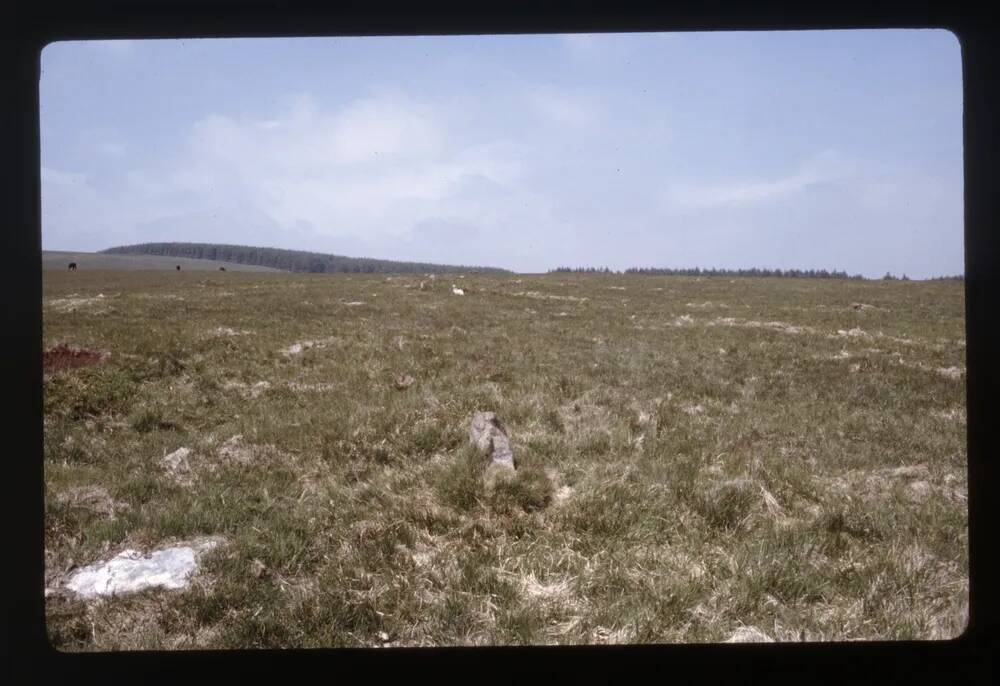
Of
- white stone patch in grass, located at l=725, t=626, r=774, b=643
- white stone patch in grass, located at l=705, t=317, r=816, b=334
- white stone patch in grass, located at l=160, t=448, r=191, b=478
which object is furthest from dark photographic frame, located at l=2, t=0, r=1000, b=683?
white stone patch in grass, located at l=705, t=317, r=816, b=334

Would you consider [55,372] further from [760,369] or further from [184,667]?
[760,369]

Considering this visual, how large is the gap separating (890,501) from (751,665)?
2372mm

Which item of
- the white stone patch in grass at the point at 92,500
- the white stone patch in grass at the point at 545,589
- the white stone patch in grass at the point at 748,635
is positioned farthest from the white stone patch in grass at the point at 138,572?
the white stone patch in grass at the point at 748,635

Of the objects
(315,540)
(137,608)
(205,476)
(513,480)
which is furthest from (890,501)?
(205,476)

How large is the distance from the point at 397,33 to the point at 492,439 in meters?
3.24

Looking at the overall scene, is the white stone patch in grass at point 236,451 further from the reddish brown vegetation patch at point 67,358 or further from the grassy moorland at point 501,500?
the reddish brown vegetation patch at point 67,358

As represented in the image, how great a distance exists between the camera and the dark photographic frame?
271 centimetres

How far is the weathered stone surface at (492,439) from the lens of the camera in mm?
4645

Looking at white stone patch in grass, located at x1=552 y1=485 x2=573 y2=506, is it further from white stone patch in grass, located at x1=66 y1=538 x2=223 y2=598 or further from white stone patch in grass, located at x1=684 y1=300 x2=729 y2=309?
white stone patch in grass, located at x1=684 y1=300 x2=729 y2=309

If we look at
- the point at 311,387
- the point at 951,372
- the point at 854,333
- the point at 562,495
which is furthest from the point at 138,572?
the point at 854,333

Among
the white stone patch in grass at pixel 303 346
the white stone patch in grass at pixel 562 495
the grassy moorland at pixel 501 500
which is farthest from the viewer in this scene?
the white stone patch in grass at pixel 303 346

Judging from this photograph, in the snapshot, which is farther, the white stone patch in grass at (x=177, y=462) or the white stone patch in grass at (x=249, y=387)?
the white stone patch in grass at (x=249, y=387)

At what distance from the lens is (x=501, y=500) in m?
4.00

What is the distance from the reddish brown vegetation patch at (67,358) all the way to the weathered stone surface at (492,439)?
5670mm
